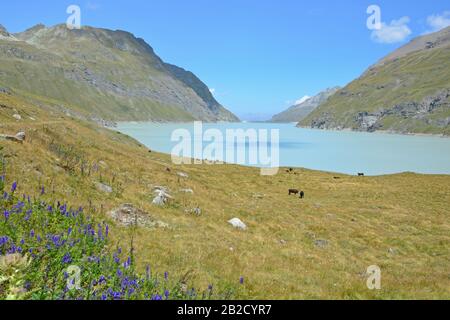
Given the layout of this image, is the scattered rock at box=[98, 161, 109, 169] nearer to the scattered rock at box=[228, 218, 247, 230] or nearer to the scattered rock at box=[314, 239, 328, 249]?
the scattered rock at box=[228, 218, 247, 230]

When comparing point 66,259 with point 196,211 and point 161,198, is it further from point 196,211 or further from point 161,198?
point 196,211

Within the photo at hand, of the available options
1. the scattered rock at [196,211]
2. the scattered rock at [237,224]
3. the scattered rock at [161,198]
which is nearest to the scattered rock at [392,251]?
the scattered rock at [237,224]

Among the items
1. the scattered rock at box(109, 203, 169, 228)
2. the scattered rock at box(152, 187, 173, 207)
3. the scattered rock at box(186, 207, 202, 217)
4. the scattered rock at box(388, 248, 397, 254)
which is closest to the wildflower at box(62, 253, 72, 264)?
the scattered rock at box(109, 203, 169, 228)

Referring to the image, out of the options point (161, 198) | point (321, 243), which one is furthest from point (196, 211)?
point (321, 243)

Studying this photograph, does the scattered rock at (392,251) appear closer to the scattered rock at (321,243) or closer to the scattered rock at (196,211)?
the scattered rock at (321,243)

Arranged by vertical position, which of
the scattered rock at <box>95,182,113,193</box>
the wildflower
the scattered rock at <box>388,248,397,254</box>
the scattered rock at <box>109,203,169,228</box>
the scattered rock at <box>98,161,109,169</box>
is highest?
the scattered rock at <box>98,161,109,169</box>

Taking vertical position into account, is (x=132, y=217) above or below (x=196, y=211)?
above

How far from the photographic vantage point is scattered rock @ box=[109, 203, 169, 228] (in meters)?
15.0

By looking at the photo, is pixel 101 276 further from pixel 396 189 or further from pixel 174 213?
pixel 396 189

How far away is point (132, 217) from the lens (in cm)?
1554

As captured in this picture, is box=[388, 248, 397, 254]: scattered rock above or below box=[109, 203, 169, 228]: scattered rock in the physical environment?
below

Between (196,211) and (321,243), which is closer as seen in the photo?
(196,211)

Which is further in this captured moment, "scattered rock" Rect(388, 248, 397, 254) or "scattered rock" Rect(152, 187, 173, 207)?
"scattered rock" Rect(388, 248, 397, 254)
